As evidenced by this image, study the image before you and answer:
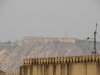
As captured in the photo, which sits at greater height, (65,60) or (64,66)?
(65,60)

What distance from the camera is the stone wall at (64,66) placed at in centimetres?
4234

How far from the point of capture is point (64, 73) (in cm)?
4431

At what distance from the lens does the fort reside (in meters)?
42.3

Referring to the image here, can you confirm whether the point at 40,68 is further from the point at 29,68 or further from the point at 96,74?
the point at 96,74

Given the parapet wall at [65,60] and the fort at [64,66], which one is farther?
the parapet wall at [65,60]

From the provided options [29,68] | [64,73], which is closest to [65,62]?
[64,73]

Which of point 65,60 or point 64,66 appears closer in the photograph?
point 64,66

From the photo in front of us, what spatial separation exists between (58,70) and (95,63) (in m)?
3.97

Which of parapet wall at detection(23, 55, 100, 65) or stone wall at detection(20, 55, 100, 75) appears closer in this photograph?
stone wall at detection(20, 55, 100, 75)

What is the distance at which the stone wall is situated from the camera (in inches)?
1667

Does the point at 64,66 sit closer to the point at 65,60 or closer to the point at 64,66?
the point at 64,66

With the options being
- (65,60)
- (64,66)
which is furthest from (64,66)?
(65,60)

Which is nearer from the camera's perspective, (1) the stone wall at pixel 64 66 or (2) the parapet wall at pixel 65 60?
(1) the stone wall at pixel 64 66

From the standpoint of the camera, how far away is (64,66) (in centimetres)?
4434
